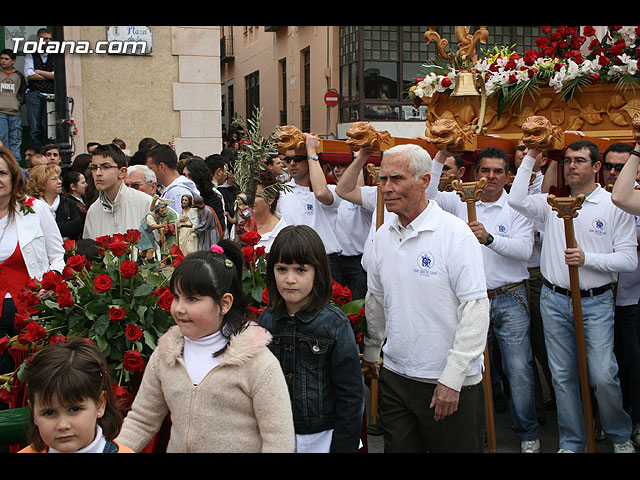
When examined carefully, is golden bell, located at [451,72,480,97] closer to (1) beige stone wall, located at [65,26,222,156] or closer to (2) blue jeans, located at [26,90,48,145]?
(1) beige stone wall, located at [65,26,222,156]

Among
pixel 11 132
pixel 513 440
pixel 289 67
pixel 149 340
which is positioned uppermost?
pixel 289 67

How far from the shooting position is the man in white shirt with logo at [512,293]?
4.95 m

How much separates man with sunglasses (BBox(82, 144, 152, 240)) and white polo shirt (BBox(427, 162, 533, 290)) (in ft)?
7.77

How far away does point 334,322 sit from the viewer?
3174mm

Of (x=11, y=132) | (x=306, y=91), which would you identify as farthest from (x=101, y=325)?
(x=306, y=91)

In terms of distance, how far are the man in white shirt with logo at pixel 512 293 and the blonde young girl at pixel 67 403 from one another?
9.77 ft

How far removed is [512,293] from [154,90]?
905cm

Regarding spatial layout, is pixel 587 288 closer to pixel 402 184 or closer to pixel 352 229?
pixel 402 184

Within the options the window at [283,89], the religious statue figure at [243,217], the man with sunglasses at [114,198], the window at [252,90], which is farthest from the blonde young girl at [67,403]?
the window at [252,90]

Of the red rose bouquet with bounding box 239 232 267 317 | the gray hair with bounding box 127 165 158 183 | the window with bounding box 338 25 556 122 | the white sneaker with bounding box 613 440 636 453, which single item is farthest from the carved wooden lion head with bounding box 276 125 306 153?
the window with bounding box 338 25 556 122

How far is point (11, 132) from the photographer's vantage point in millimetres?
11234

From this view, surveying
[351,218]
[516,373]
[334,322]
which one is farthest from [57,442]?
[351,218]
